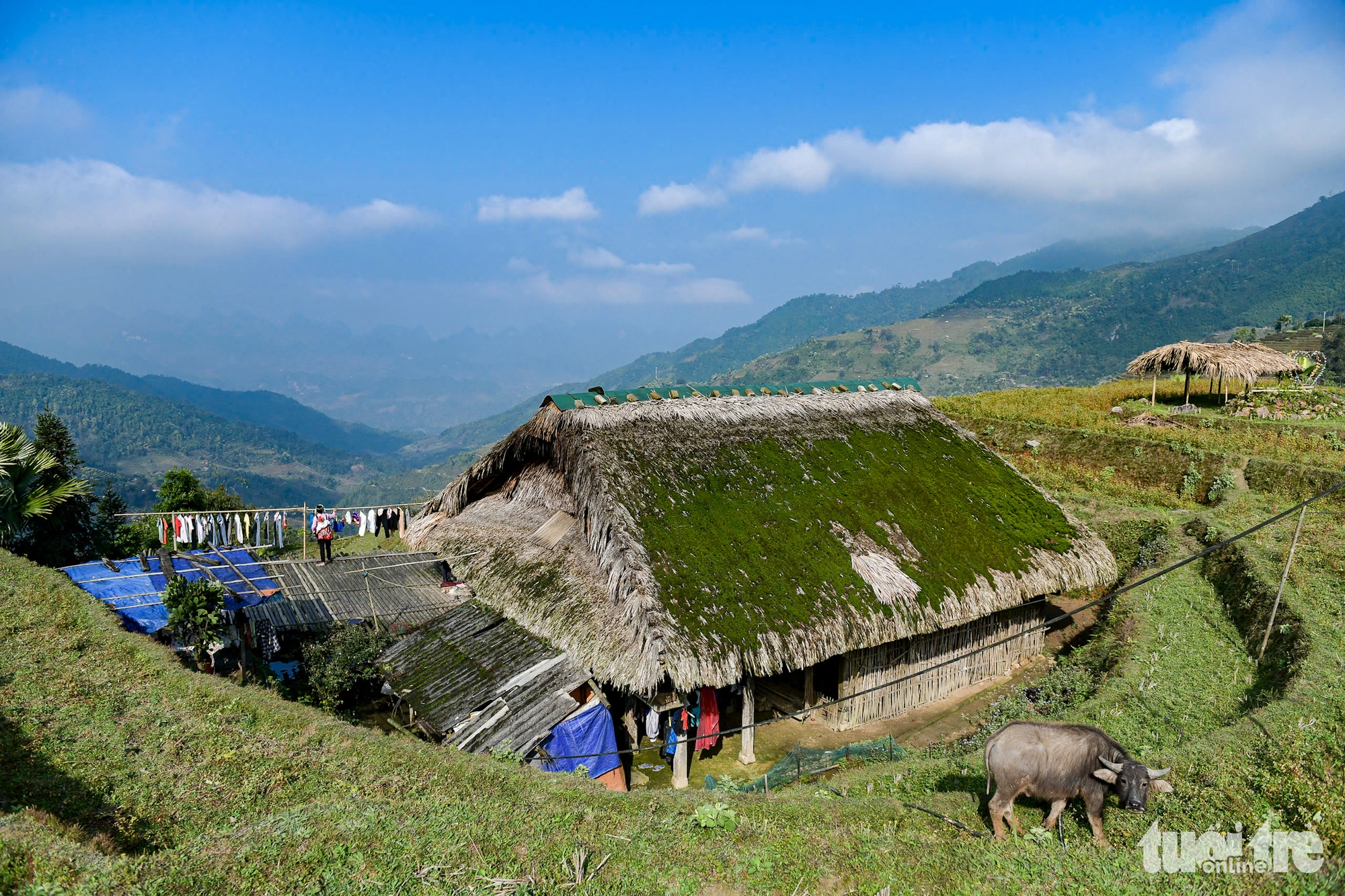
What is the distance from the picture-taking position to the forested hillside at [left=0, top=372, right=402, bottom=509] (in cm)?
11769

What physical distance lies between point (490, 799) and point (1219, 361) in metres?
23.2

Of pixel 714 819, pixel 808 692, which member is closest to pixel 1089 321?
pixel 808 692

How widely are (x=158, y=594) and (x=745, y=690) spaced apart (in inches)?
341

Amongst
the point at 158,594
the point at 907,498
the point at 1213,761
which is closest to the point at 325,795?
the point at 158,594

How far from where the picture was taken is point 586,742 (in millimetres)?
8141

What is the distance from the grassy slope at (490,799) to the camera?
478 cm

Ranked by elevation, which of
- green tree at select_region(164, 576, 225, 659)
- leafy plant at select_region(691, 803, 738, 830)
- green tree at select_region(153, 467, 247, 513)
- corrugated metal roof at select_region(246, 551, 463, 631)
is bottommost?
leafy plant at select_region(691, 803, 738, 830)

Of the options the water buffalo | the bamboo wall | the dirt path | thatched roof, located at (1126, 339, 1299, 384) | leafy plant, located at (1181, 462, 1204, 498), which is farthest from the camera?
thatched roof, located at (1126, 339, 1299, 384)

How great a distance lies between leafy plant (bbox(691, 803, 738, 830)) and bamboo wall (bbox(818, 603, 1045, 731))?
346 cm

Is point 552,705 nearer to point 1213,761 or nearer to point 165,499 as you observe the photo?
point 1213,761

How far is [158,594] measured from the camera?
10.2 m

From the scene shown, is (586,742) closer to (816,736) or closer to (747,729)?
(747,729)

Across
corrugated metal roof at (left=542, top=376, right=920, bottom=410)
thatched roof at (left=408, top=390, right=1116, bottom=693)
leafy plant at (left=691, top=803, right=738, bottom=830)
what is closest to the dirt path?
thatched roof at (left=408, top=390, right=1116, bottom=693)

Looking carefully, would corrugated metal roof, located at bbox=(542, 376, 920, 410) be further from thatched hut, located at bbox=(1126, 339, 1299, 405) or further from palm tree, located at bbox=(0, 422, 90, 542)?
thatched hut, located at bbox=(1126, 339, 1299, 405)
